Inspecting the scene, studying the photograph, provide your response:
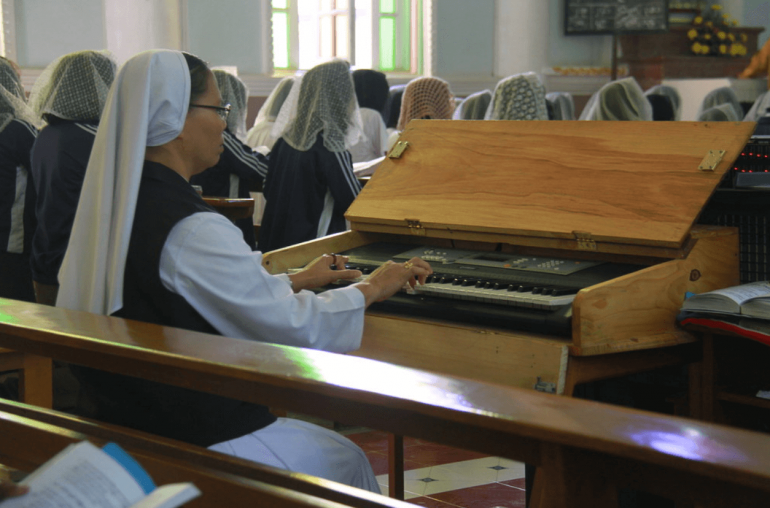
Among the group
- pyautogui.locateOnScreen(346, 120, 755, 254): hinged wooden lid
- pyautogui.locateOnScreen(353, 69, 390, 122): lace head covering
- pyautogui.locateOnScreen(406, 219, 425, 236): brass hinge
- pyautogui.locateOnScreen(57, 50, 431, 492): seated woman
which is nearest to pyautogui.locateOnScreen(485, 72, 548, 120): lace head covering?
pyautogui.locateOnScreen(353, 69, 390, 122): lace head covering

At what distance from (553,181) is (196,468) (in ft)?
6.06

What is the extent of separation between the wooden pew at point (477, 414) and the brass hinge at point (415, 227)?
1563mm

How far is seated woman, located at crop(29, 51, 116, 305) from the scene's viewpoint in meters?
3.95

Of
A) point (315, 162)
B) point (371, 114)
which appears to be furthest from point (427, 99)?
point (315, 162)

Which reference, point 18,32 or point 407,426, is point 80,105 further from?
point 18,32

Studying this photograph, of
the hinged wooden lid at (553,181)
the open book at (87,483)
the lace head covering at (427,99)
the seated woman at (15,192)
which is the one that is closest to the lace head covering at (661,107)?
the lace head covering at (427,99)

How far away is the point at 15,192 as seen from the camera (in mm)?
4672

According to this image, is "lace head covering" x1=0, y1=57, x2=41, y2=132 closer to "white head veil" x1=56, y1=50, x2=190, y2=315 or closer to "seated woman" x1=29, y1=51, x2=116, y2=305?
"seated woman" x1=29, y1=51, x2=116, y2=305

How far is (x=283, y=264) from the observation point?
3127 mm

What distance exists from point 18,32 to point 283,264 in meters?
8.03

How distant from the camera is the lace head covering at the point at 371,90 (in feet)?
23.3

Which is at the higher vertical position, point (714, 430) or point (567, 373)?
point (714, 430)

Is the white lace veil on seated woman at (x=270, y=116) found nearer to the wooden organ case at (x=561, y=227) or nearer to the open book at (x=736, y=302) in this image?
the wooden organ case at (x=561, y=227)

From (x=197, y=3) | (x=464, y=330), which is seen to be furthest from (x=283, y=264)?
(x=197, y=3)
